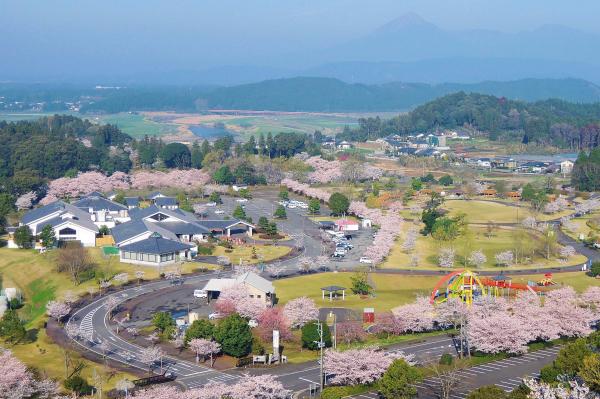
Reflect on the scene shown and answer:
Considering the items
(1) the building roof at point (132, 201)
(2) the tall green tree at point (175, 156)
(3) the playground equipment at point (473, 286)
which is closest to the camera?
(3) the playground equipment at point (473, 286)

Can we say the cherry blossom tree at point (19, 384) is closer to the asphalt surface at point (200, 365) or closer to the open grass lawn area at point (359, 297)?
the asphalt surface at point (200, 365)

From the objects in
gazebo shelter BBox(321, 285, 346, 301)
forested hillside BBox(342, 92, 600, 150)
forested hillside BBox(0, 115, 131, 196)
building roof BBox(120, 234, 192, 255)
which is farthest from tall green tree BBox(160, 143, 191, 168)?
gazebo shelter BBox(321, 285, 346, 301)

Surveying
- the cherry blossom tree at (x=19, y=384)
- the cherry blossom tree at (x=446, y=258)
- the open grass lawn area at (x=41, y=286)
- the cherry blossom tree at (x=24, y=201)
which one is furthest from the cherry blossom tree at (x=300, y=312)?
the cherry blossom tree at (x=24, y=201)

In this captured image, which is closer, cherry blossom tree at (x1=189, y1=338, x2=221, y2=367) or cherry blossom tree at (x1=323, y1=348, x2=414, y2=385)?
cherry blossom tree at (x1=323, y1=348, x2=414, y2=385)

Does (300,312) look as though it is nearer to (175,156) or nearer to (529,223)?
(529,223)

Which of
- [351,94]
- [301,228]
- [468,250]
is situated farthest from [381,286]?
[351,94]

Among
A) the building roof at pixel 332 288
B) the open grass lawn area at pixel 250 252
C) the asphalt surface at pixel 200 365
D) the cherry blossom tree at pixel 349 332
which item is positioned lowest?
the open grass lawn area at pixel 250 252

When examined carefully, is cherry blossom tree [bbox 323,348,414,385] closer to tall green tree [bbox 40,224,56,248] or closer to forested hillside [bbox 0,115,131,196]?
tall green tree [bbox 40,224,56,248]
